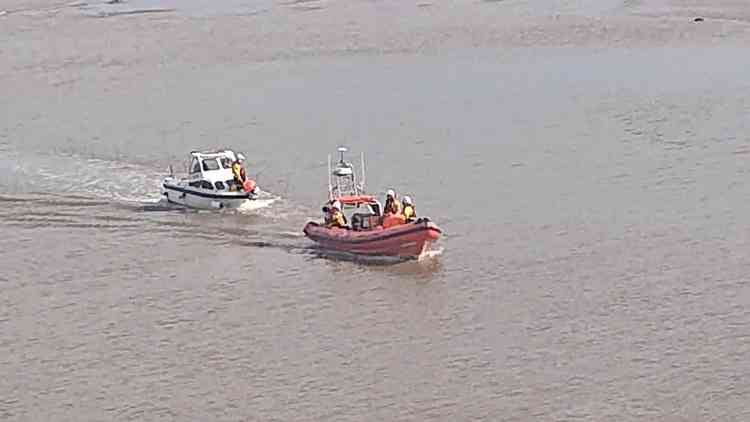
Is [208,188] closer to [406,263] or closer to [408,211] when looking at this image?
[408,211]

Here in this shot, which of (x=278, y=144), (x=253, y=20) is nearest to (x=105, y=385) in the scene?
(x=278, y=144)

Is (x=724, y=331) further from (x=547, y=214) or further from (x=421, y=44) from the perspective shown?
(x=421, y=44)

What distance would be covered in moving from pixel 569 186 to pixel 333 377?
10781mm

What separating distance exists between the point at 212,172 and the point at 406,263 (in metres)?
6.65

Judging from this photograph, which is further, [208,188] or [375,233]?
[208,188]

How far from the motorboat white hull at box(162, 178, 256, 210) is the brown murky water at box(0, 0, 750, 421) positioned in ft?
0.98

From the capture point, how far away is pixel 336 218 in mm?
26172

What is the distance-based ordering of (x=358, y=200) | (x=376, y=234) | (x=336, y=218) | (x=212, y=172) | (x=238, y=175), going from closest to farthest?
(x=376, y=234)
(x=336, y=218)
(x=358, y=200)
(x=238, y=175)
(x=212, y=172)

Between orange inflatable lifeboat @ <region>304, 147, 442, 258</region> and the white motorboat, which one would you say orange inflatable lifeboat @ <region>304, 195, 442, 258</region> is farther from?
the white motorboat

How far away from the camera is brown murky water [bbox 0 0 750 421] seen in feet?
64.0

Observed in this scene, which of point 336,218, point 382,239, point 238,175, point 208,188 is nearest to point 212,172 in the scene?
point 208,188

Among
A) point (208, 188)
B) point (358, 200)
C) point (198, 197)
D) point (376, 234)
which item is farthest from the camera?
point (208, 188)

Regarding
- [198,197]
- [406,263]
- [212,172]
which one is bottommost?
[406,263]

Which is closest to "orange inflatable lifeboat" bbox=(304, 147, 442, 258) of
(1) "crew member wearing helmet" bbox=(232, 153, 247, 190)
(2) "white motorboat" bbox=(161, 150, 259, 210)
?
(2) "white motorboat" bbox=(161, 150, 259, 210)
